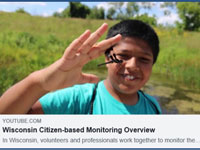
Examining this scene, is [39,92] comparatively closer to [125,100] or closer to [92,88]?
[92,88]

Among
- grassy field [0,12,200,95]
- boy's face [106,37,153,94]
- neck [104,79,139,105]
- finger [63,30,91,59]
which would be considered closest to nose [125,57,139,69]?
boy's face [106,37,153,94]

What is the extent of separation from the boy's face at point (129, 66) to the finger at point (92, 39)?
0.57 feet

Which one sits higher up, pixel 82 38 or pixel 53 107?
pixel 82 38

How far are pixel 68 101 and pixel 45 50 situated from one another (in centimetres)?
384

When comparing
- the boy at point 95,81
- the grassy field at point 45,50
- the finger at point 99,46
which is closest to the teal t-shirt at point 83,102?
the boy at point 95,81

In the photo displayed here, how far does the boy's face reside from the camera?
2.53ft

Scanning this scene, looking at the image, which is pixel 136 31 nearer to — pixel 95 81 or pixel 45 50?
pixel 95 81

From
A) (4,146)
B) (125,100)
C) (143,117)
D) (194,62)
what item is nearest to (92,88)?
(125,100)

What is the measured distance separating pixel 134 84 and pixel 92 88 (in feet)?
0.57

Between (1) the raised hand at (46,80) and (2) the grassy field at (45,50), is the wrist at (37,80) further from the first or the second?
(2) the grassy field at (45,50)

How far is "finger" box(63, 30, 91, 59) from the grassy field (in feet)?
7.77

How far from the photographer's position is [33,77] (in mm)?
621

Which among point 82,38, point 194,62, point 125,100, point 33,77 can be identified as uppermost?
point 82,38

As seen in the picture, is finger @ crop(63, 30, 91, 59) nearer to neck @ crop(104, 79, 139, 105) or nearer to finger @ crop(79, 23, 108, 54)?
finger @ crop(79, 23, 108, 54)
